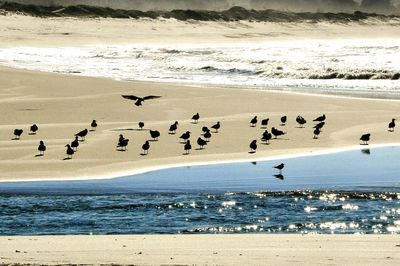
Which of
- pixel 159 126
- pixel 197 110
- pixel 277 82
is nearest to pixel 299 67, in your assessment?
pixel 277 82

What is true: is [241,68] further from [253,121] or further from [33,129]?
[33,129]

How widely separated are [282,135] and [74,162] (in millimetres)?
6834

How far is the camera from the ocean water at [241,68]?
52150 millimetres

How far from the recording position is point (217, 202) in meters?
18.0

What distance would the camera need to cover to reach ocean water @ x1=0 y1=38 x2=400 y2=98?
171 feet

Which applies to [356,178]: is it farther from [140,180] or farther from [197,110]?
[197,110]

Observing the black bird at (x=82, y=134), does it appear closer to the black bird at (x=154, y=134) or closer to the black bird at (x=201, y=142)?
the black bird at (x=154, y=134)

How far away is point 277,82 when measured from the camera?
54.3 m

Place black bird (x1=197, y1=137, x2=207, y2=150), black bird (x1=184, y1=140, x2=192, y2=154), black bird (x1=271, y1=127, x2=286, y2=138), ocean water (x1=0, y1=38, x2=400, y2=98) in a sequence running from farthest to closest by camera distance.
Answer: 1. ocean water (x1=0, y1=38, x2=400, y2=98)
2. black bird (x1=271, y1=127, x2=286, y2=138)
3. black bird (x1=197, y1=137, x2=207, y2=150)
4. black bird (x1=184, y1=140, x2=192, y2=154)

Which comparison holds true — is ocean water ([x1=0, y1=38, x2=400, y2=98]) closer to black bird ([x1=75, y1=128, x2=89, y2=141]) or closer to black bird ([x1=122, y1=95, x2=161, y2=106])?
black bird ([x1=122, y1=95, x2=161, y2=106])

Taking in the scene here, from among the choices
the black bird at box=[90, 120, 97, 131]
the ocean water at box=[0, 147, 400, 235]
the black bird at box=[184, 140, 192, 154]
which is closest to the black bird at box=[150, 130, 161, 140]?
the black bird at box=[184, 140, 192, 154]

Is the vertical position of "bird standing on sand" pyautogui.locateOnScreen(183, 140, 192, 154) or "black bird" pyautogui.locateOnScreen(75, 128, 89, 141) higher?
"bird standing on sand" pyautogui.locateOnScreen(183, 140, 192, 154)

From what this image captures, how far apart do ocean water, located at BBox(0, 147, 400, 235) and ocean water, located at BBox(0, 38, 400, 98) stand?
23.0 m

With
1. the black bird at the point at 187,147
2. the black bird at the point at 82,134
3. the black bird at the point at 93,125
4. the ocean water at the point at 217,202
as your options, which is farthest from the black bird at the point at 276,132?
the black bird at the point at 93,125
